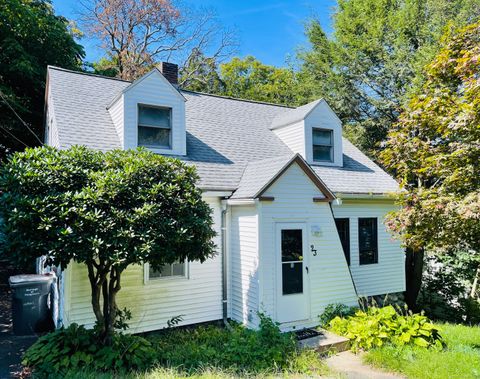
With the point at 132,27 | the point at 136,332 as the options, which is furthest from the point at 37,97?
the point at 136,332

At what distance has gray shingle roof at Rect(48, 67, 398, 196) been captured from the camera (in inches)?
343

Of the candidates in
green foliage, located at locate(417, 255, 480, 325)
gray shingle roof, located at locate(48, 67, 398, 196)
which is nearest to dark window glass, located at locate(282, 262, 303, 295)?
gray shingle roof, located at locate(48, 67, 398, 196)

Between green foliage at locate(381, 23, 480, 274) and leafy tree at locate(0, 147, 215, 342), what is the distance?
4.41 m

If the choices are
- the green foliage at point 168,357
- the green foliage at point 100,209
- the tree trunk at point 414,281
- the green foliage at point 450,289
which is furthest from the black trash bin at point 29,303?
the green foliage at point 450,289

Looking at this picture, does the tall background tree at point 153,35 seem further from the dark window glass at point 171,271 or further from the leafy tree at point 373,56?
the dark window glass at point 171,271

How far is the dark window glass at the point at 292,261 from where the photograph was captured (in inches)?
315

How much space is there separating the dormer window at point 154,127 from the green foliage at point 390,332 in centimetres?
668

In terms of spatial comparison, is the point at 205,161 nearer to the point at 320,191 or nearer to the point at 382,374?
the point at 320,191

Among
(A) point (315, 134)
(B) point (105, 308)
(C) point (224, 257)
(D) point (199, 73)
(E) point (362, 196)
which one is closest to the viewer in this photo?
(B) point (105, 308)

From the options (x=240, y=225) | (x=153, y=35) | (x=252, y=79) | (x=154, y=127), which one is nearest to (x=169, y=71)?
(x=154, y=127)

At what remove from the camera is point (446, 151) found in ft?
22.1

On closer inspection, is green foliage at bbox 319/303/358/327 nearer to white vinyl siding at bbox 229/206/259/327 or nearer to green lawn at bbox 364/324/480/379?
green lawn at bbox 364/324/480/379

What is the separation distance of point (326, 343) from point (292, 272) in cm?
174

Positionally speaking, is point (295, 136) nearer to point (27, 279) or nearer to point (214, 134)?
point (214, 134)
